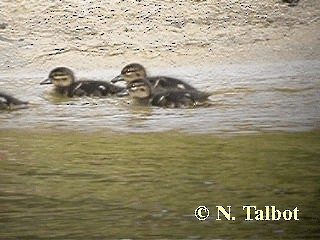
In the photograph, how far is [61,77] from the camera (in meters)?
2.54

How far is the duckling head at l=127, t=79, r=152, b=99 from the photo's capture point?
8.23 feet

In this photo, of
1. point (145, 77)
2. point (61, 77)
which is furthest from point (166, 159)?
point (61, 77)

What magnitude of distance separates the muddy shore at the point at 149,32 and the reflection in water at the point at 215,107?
39mm

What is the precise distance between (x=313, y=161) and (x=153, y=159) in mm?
362

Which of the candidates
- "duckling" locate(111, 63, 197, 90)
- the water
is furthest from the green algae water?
"duckling" locate(111, 63, 197, 90)

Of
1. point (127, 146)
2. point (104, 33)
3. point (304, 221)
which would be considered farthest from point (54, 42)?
point (304, 221)

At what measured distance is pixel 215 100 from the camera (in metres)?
2.54

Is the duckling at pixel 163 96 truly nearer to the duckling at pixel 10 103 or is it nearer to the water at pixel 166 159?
the water at pixel 166 159

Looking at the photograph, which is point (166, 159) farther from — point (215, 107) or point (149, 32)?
point (149, 32)

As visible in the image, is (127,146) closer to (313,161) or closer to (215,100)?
(215,100)

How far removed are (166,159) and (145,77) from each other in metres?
0.20

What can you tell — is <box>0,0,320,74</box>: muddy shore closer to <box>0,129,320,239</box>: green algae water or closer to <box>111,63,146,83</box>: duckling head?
<box>111,63,146,83</box>: duckling head

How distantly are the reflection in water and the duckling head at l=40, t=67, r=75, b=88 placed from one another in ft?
0.08

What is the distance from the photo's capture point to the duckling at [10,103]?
99.8 inches
